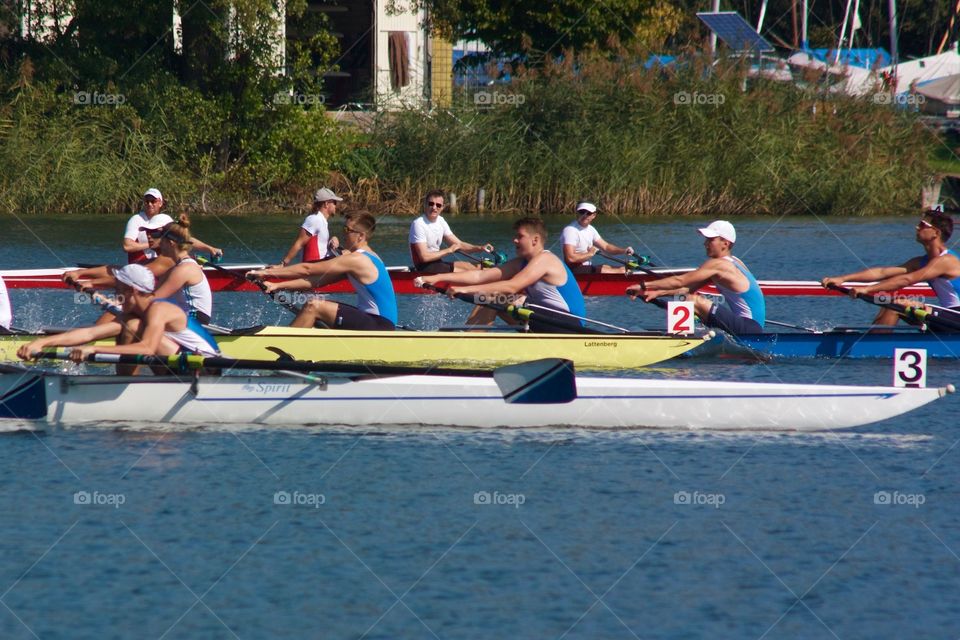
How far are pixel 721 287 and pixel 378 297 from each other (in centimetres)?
324

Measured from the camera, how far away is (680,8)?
144ft

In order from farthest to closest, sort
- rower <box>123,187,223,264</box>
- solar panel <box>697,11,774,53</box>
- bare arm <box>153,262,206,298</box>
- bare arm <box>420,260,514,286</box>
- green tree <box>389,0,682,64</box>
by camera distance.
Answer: green tree <box>389,0,682,64</box>
solar panel <box>697,11,774,53</box>
rower <box>123,187,223,264</box>
bare arm <box>420,260,514,286</box>
bare arm <box>153,262,206,298</box>

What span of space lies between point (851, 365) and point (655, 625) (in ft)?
22.7

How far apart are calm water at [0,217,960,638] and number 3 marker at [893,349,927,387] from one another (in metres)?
0.54

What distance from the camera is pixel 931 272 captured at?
13.1 meters

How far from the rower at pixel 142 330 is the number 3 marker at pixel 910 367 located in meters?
4.79

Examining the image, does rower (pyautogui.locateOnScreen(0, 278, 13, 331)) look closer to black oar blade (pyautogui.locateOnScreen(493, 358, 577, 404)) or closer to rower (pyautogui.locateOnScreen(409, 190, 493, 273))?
black oar blade (pyautogui.locateOnScreen(493, 358, 577, 404))

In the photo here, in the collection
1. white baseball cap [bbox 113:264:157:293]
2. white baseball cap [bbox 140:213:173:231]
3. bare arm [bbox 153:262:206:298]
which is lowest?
bare arm [bbox 153:262:206:298]

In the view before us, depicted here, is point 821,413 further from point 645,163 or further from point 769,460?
point 645,163

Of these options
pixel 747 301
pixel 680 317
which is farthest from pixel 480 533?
pixel 747 301

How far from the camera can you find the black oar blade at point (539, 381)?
9492mm

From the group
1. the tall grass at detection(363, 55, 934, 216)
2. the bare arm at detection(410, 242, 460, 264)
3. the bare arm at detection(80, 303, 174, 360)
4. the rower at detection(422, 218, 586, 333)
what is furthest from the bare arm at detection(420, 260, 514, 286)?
the tall grass at detection(363, 55, 934, 216)

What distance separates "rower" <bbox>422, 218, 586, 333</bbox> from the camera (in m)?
12.0

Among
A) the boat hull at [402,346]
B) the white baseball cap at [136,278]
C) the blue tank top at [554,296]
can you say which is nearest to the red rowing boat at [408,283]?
the blue tank top at [554,296]
